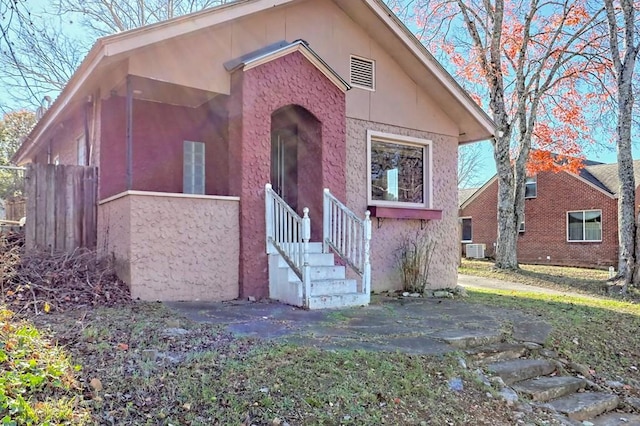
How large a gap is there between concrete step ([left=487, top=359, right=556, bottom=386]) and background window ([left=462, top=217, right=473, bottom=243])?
2264 centimetres

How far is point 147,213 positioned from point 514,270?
13648mm

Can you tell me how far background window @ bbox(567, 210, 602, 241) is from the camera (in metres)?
21.0

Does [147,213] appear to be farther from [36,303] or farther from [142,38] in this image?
[142,38]

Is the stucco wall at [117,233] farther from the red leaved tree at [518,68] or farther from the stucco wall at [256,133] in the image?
the red leaved tree at [518,68]

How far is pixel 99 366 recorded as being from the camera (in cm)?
341

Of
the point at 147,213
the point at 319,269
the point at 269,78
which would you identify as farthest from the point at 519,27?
the point at 147,213

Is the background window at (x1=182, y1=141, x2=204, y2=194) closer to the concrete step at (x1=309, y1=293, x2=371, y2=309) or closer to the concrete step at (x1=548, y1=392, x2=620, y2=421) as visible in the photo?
the concrete step at (x1=309, y1=293, x2=371, y2=309)

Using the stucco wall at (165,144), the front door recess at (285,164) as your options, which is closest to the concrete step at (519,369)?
the front door recess at (285,164)

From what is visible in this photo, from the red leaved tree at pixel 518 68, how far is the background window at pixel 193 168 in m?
10.7

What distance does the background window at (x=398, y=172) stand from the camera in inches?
360

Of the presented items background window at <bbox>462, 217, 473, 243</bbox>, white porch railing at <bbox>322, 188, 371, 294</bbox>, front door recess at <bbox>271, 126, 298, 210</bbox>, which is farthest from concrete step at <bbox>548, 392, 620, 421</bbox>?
background window at <bbox>462, 217, 473, 243</bbox>

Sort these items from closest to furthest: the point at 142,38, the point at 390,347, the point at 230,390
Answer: the point at 230,390 → the point at 390,347 → the point at 142,38

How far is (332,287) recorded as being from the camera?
6.87 m

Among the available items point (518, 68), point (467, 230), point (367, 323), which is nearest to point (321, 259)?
point (367, 323)
